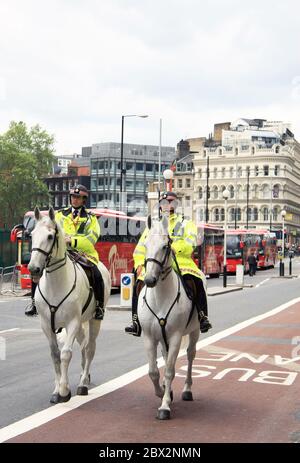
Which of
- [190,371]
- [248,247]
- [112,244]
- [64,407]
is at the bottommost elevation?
[64,407]

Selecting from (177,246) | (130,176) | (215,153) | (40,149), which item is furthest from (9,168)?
(177,246)

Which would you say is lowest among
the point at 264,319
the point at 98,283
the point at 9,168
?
the point at 264,319

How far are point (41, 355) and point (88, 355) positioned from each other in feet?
12.5

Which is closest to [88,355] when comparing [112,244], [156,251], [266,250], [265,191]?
[156,251]

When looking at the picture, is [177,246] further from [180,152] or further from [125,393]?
[180,152]

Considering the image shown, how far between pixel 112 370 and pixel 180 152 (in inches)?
5112

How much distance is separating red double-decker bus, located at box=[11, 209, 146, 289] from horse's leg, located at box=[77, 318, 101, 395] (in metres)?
20.4

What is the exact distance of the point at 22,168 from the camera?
80562 millimetres

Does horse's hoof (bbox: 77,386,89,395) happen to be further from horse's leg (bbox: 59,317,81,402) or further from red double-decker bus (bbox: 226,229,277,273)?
red double-decker bus (bbox: 226,229,277,273)

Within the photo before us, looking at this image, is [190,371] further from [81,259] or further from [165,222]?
[165,222]

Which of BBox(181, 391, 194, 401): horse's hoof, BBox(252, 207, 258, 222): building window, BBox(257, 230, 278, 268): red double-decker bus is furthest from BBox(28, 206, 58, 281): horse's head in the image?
BBox(252, 207, 258, 222): building window

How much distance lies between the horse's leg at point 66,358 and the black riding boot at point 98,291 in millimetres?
1033

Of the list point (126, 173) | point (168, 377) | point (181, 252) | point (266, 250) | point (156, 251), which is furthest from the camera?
point (126, 173)
